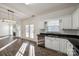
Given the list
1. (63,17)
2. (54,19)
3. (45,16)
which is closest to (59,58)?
(63,17)

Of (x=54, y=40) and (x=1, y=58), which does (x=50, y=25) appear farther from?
(x=1, y=58)

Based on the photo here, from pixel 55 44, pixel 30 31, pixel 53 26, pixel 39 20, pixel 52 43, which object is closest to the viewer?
pixel 55 44

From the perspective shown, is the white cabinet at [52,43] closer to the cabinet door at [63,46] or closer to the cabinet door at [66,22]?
the cabinet door at [63,46]

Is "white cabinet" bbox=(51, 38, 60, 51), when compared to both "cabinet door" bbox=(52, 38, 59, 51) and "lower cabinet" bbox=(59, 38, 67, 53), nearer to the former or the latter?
"cabinet door" bbox=(52, 38, 59, 51)

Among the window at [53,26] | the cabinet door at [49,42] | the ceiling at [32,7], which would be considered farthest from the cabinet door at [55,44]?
the ceiling at [32,7]

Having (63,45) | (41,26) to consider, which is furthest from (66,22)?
(41,26)

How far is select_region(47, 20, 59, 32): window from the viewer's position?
3813 mm

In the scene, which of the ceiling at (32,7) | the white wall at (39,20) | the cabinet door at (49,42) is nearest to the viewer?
the ceiling at (32,7)

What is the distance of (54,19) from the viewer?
12.8ft

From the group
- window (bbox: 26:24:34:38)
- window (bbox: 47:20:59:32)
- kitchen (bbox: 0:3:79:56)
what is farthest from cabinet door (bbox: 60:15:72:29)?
window (bbox: 26:24:34:38)

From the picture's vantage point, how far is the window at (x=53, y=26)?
3813 millimetres

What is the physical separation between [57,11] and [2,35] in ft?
9.17

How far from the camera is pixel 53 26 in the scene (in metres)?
3.93

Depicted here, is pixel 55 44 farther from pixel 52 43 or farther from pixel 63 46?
pixel 63 46
